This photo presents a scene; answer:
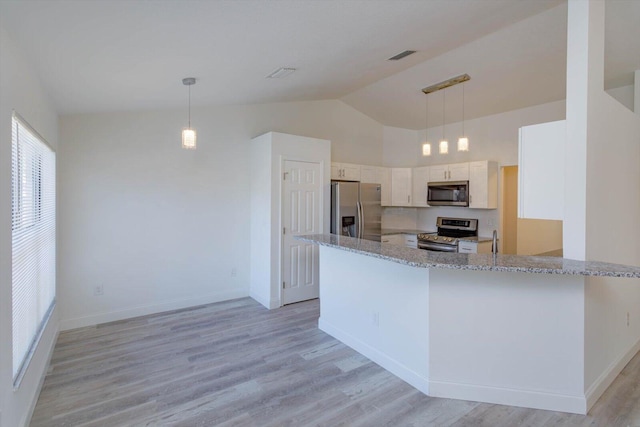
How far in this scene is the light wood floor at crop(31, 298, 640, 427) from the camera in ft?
7.22

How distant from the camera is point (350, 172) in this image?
18.6 ft

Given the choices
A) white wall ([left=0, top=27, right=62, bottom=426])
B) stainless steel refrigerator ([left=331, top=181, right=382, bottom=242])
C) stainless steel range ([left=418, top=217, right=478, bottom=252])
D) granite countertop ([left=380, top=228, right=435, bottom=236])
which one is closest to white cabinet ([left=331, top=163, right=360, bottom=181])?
stainless steel refrigerator ([left=331, top=181, right=382, bottom=242])

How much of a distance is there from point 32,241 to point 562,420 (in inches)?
159

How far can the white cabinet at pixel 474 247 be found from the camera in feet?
16.3

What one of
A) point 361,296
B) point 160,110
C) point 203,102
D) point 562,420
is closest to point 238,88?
point 203,102

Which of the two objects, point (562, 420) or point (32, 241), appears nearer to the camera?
point (562, 420)

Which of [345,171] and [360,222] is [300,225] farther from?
[345,171]

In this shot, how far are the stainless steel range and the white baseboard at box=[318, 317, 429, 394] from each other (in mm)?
2552

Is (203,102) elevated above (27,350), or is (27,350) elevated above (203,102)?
(203,102)

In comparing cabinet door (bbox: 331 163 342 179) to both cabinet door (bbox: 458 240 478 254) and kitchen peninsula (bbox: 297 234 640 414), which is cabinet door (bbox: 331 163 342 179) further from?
kitchen peninsula (bbox: 297 234 640 414)

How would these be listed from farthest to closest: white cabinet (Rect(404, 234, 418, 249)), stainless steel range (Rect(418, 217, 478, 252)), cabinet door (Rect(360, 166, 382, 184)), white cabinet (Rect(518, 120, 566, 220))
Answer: cabinet door (Rect(360, 166, 382, 184)) → white cabinet (Rect(404, 234, 418, 249)) → stainless steel range (Rect(418, 217, 478, 252)) → white cabinet (Rect(518, 120, 566, 220))

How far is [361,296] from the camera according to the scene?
3.16 m

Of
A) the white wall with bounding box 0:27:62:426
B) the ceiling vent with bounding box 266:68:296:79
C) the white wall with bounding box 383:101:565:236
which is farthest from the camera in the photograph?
the white wall with bounding box 383:101:565:236

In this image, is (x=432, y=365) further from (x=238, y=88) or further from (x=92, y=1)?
(x=238, y=88)
